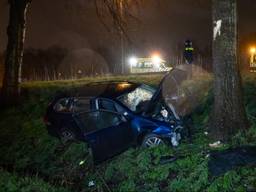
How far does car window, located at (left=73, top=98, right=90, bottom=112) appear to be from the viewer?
35.9 ft

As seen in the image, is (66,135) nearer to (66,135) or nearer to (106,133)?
(66,135)

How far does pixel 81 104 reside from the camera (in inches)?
443

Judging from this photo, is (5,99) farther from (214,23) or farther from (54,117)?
(214,23)

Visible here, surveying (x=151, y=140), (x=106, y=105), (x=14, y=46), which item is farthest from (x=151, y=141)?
(x=14, y=46)

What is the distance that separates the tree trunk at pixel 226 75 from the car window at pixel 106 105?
8.54 ft

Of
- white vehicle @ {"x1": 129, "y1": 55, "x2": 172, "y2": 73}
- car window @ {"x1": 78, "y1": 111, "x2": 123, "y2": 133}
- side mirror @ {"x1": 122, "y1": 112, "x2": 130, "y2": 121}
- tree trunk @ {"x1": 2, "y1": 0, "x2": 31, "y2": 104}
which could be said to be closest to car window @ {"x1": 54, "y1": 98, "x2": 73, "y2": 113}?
car window @ {"x1": 78, "y1": 111, "x2": 123, "y2": 133}

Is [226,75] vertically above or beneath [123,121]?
above

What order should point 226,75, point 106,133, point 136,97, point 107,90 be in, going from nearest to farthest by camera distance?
point 226,75 → point 106,133 → point 136,97 → point 107,90

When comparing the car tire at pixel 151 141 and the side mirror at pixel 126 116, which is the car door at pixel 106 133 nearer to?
Result: the side mirror at pixel 126 116

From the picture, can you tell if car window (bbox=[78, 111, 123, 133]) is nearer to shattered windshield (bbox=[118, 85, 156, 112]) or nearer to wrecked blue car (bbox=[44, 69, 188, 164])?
wrecked blue car (bbox=[44, 69, 188, 164])

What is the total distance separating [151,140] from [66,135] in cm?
290

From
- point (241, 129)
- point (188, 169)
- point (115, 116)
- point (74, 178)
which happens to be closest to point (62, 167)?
point (74, 178)

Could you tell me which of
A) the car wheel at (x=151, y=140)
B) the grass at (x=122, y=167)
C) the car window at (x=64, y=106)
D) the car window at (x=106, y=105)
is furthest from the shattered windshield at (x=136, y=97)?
the car window at (x=64, y=106)

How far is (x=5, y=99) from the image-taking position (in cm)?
1716
